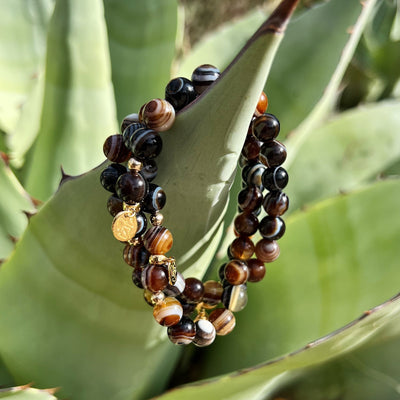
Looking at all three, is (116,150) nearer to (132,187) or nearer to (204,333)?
(132,187)

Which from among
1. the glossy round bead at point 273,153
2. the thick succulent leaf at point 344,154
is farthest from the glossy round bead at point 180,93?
the thick succulent leaf at point 344,154

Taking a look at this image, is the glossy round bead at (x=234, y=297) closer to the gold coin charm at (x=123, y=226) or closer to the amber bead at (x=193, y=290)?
the amber bead at (x=193, y=290)

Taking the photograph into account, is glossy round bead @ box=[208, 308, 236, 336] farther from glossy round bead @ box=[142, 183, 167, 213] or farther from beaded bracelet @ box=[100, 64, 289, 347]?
glossy round bead @ box=[142, 183, 167, 213]

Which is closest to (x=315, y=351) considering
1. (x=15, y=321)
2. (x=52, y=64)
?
(x=15, y=321)

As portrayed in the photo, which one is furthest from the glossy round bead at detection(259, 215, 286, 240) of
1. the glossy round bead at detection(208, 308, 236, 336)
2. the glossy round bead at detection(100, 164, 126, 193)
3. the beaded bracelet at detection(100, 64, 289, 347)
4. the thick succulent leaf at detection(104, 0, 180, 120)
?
the thick succulent leaf at detection(104, 0, 180, 120)

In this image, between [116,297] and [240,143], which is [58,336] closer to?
[116,297]
